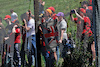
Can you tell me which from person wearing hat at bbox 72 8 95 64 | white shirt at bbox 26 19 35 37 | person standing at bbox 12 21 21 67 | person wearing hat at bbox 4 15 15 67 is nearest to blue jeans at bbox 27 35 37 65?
white shirt at bbox 26 19 35 37

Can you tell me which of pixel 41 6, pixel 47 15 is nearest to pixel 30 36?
pixel 47 15

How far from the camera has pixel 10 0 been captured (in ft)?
16.9

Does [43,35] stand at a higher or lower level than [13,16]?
lower

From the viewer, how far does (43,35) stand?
489 centimetres

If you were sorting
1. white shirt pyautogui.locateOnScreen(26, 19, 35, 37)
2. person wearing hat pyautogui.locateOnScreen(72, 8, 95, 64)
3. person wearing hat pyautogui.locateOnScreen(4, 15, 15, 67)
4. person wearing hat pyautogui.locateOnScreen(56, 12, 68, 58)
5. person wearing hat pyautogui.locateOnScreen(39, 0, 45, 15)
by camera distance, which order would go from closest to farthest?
1. person wearing hat pyautogui.locateOnScreen(72, 8, 95, 64)
2. person wearing hat pyautogui.locateOnScreen(56, 12, 68, 58)
3. person wearing hat pyautogui.locateOnScreen(39, 0, 45, 15)
4. white shirt pyautogui.locateOnScreen(26, 19, 35, 37)
5. person wearing hat pyautogui.locateOnScreen(4, 15, 15, 67)

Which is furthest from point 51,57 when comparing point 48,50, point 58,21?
point 58,21

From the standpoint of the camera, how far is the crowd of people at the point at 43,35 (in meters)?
4.52

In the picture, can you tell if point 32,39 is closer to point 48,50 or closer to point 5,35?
point 48,50

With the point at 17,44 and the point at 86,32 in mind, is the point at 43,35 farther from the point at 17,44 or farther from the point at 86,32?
the point at 86,32

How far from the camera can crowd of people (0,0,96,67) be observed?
14.8ft

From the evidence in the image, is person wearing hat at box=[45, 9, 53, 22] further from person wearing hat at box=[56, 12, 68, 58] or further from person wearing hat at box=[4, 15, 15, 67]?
person wearing hat at box=[4, 15, 15, 67]

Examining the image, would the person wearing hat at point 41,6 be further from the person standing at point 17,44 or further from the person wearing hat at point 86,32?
the person wearing hat at point 86,32

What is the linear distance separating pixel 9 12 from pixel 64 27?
186 cm

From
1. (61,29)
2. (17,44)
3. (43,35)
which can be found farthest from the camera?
(17,44)
